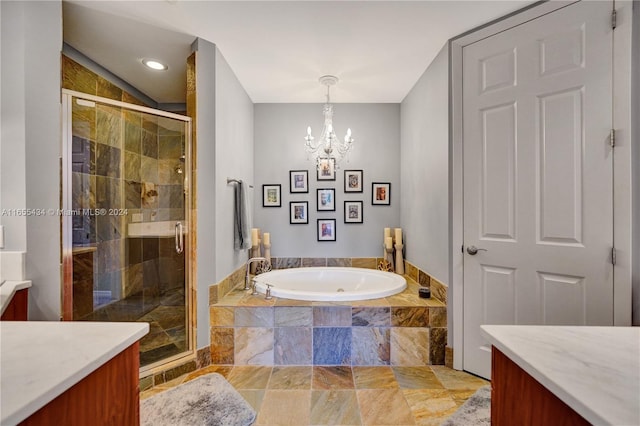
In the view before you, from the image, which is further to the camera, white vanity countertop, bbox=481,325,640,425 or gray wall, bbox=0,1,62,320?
gray wall, bbox=0,1,62,320

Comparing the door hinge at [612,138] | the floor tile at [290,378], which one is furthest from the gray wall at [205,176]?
the door hinge at [612,138]

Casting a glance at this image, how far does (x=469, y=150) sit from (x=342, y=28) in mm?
1223

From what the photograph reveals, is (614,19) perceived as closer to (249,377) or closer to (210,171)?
(210,171)

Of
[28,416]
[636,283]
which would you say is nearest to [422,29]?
[636,283]

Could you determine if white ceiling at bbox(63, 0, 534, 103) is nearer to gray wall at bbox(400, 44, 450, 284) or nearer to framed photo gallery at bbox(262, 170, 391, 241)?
gray wall at bbox(400, 44, 450, 284)

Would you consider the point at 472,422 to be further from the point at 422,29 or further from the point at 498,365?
the point at 422,29

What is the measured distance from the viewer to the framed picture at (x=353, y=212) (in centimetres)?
340

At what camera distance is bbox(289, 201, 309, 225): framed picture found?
3400 millimetres

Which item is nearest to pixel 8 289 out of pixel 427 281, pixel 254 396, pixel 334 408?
pixel 254 396

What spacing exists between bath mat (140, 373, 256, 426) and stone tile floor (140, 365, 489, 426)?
14 cm

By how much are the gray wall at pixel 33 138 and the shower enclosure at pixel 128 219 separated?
8 centimetres

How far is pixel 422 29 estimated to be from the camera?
202 cm

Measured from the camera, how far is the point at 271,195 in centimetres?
340

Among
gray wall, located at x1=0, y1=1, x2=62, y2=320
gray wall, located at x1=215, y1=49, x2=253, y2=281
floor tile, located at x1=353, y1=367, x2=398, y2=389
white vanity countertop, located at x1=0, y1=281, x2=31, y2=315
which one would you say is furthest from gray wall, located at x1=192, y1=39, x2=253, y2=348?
floor tile, located at x1=353, y1=367, x2=398, y2=389
